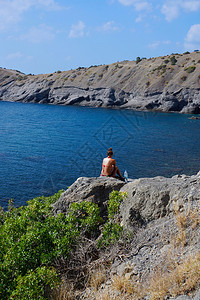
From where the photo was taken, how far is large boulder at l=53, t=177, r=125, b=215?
9.36 meters

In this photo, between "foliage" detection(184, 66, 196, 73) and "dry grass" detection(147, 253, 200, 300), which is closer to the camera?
"dry grass" detection(147, 253, 200, 300)

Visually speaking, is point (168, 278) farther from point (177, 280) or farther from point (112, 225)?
point (112, 225)

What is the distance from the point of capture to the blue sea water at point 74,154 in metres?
26.0

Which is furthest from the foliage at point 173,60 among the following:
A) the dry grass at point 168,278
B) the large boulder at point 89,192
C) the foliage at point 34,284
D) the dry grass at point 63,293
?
the foliage at point 34,284

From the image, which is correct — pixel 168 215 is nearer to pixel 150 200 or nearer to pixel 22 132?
pixel 150 200

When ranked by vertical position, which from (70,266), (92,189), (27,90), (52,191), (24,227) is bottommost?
(52,191)

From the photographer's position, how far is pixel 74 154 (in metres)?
36.8

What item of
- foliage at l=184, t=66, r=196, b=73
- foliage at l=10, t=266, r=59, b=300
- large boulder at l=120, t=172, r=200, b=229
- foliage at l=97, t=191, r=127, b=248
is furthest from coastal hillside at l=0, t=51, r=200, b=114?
foliage at l=10, t=266, r=59, b=300

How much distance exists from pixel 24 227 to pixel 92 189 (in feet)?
8.35

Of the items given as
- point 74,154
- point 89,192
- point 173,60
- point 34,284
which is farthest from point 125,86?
point 34,284

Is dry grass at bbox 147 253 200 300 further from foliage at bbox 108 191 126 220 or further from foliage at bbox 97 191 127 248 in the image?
foliage at bbox 108 191 126 220

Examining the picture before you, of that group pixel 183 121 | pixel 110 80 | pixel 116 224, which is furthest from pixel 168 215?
pixel 110 80

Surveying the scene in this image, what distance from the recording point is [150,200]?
803 cm

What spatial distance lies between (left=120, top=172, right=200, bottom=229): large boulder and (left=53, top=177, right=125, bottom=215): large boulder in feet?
3.70
